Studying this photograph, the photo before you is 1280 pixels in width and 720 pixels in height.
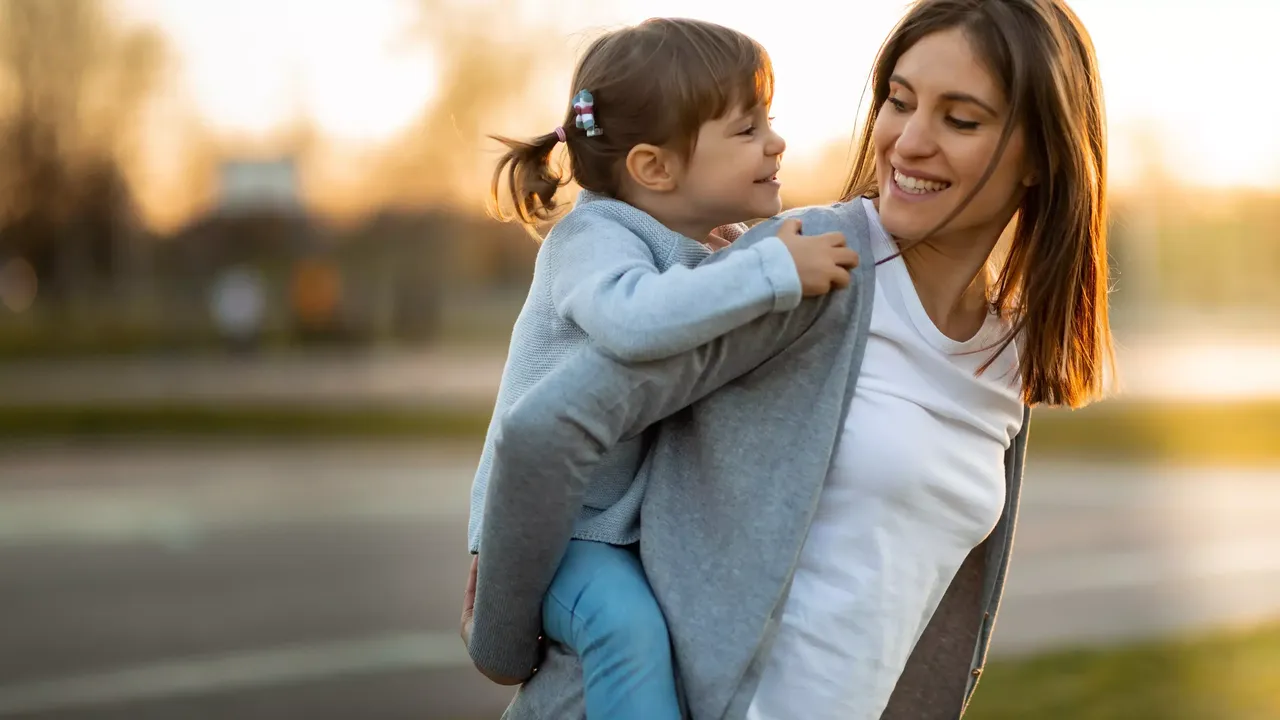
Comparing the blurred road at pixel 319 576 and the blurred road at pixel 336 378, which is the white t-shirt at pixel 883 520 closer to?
the blurred road at pixel 319 576

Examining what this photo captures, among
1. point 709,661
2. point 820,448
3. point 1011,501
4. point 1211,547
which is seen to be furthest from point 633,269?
point 1211,547

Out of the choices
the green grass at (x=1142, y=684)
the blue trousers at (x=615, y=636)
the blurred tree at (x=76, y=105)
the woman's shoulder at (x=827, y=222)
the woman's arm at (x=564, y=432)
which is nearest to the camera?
the woman's arm at (x=564, y=432)

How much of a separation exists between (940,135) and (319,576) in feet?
23.9

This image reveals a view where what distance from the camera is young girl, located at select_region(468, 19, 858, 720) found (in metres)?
1.84

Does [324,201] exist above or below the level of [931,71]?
below

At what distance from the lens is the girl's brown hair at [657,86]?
2164 mm

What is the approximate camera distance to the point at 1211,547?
403 inches

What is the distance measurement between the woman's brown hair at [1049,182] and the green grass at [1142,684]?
3.32 metres

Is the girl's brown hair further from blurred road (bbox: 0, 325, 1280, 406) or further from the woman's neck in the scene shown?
blurred road (bbox: 0, 325, 1280, 406)

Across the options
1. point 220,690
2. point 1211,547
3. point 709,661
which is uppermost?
point 709,661

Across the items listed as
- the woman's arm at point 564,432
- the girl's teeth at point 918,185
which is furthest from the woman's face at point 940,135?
the woman's arm at point 564,432

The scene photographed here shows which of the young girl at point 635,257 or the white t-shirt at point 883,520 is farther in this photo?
the white t-shirt at point 883,520

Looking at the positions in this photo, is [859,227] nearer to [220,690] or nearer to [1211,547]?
[220,690]

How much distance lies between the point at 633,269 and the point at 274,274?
26.6m
